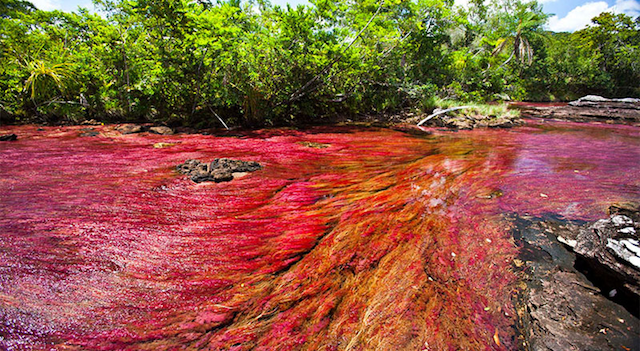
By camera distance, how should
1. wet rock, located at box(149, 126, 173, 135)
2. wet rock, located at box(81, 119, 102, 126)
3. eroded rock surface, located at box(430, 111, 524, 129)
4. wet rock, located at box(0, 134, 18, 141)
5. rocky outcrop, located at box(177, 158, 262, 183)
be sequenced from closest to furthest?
rocky outcrop, located at box(177, 158, 262, 183) < wet rock, located at box(0, 134, 18, 141) < wet rock, located at box(149, 126, 173, 135) < wet rock, located at box(81, 119, 102, 126) < eroded rock surface, located at box(430, 111, 524, 129)

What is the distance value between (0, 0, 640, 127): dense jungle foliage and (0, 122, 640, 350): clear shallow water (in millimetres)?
4235

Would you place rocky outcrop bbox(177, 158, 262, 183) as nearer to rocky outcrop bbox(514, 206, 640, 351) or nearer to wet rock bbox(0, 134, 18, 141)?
rocky outcrop bbox(514, 206, 640, 351)

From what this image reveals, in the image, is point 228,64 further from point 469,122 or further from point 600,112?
point 600,112

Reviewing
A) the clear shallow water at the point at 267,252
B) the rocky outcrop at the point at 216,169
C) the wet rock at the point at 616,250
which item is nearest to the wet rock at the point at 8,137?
the clear shallow water at the point at 267,252

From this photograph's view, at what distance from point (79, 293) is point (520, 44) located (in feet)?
104

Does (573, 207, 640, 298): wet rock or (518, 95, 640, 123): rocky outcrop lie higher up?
(518, 95, 640, 123): rocky outcrop

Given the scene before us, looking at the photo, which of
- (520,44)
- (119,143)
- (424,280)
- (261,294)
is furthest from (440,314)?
(520,44)

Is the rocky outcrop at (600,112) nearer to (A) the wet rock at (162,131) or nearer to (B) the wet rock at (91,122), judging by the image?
(A) the wet rock at (162,131)

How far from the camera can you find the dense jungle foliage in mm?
6797

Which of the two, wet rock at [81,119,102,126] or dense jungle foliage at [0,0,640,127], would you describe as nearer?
dense jungle foliage at [0,0,640,127]

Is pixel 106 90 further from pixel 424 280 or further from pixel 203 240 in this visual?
pixel 424 280

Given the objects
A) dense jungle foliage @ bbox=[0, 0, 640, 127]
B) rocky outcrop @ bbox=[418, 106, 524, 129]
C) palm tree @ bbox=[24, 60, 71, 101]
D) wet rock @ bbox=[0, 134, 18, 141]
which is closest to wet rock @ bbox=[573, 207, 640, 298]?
dense jungle foliage @ bbox=[0, 0, 640, 127]

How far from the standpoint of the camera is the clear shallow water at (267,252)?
121 cm

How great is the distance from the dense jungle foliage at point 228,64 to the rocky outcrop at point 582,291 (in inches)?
263
